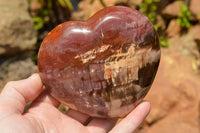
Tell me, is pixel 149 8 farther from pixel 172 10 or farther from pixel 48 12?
pixel 48 12

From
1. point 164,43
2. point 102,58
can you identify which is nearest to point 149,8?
point 164,43

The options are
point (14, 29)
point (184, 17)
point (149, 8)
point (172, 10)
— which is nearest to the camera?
point (14, 29)

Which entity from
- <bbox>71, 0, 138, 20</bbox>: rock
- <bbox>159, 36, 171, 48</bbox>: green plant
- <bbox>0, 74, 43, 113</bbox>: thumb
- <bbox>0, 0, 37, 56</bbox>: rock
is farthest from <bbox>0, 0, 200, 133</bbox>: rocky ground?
<bbox>0, 74, 43, 113</bbox>: thumb

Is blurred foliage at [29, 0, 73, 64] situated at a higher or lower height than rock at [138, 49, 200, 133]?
higher

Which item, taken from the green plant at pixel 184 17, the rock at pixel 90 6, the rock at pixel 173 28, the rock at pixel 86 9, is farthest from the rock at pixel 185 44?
the rock at pixel 86 9

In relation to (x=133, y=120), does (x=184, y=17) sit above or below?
below

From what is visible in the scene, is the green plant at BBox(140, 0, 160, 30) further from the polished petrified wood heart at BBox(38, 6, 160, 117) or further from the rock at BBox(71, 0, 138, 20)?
the polished petrified wood heart at BBox(38, 6, 160, 117)

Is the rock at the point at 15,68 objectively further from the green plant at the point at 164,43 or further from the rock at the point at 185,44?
the rock at the point at 185,44
